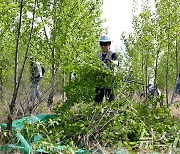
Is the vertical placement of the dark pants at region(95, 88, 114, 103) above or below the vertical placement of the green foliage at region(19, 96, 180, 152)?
above

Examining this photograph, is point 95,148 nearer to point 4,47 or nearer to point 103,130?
point 103,130

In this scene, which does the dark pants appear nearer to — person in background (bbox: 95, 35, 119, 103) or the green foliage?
person in background (bbox: 95, 35, 119, 103)

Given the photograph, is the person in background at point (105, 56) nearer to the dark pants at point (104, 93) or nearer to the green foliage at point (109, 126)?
the dark pants at point (104, 93)


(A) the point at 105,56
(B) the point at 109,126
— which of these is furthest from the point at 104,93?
(B) the point at 109,126

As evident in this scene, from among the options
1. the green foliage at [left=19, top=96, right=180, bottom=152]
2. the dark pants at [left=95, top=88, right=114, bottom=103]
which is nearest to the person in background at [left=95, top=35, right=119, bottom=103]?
the dark pants at [left=95, top=88, right=114, bottom=103]

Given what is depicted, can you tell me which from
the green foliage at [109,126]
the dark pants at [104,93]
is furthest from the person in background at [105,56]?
the green foliage at [109,126]

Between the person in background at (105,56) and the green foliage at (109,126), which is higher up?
the person in background at (105,56)

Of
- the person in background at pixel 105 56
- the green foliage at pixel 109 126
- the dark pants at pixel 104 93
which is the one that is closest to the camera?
the green foliage at pixel 109 126

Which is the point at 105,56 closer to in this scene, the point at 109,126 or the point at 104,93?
the point at 104,93

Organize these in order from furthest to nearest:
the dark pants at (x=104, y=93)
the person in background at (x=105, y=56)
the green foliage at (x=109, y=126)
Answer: the person in background at (x=105, y=56) < the dark pants at (x=104, y=93) < the green foliage at (x=109, y=126)

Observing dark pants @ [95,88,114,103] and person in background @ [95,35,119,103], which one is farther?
person in background @ [95,35,119,103]

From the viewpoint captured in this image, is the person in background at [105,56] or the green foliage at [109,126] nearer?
the green foliage at [109,126]

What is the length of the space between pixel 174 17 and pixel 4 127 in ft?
31.2

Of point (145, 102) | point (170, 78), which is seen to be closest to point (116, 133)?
point (145, 102)
